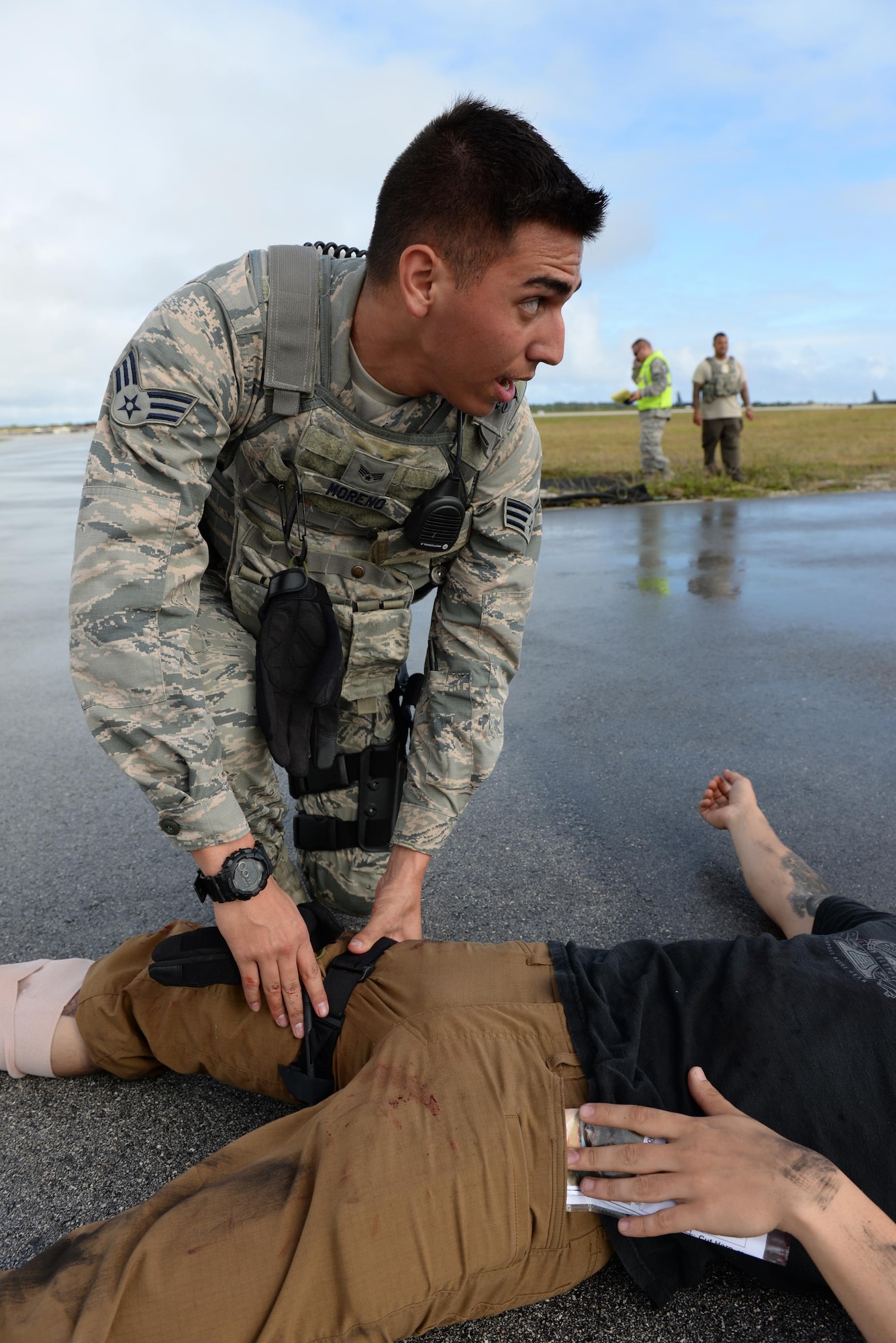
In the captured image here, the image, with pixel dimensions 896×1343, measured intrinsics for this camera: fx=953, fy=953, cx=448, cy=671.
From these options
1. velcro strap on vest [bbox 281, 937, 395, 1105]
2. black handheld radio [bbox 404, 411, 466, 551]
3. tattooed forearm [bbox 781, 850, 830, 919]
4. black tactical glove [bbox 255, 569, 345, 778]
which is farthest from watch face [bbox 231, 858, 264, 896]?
tattooed forearm [bbox 781, 850, 830, 919]

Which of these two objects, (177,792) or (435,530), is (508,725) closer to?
(435,530)

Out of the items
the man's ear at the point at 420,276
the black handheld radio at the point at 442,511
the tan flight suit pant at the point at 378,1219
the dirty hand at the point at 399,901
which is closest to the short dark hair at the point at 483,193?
the man's ear at the point at 420,276

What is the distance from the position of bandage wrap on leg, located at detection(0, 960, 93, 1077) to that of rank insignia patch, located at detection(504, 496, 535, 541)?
139 centimetres

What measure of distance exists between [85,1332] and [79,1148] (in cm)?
54

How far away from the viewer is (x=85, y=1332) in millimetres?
1203

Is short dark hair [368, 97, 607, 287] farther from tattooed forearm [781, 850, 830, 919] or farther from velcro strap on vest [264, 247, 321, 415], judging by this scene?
tattooed forearm [781, 850, 830, 919]

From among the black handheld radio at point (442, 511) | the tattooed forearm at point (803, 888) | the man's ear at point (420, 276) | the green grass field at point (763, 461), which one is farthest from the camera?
the green grass field at point (763, 461)

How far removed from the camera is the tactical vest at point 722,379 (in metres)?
10.9

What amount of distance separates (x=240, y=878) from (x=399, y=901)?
44 cm

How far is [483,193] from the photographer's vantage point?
70.0 inches

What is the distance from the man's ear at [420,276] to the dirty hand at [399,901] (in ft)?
3.95

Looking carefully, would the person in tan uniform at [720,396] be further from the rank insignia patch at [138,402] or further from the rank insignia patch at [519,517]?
the rank insignia patch at [138,402]

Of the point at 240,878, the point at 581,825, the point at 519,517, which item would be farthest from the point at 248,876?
the point at 581,825

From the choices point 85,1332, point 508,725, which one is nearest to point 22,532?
point 508,725
